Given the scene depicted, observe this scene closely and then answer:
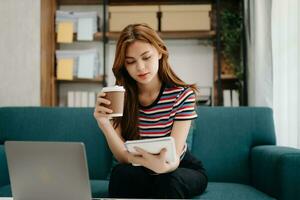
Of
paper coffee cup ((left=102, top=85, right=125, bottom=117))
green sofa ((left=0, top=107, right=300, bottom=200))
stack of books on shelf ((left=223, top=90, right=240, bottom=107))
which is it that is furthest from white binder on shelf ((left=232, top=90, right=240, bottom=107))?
paper coffee cup ((left=102, top=85, right=125, bottom=117))

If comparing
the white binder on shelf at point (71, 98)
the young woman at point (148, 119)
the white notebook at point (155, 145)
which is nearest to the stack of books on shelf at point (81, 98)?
the white binder on shelf at point (71, 98)

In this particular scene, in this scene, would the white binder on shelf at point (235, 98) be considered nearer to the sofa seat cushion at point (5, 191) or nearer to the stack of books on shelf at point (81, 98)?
the stack of books on shelf at point (81, 98)

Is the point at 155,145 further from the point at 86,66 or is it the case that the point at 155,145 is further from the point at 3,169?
the point at 86,66

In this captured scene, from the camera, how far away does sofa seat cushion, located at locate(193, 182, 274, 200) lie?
1604mm

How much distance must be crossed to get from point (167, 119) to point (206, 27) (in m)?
2.00

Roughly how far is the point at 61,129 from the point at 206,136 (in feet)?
2.71

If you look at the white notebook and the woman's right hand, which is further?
the woman's right hand

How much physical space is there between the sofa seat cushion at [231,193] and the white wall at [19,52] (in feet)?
5.48

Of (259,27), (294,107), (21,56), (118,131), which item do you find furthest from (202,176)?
(21,56)

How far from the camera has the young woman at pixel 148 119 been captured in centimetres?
133

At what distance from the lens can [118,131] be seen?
1.62 m

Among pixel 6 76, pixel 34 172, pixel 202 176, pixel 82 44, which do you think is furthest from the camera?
pixel 82 44

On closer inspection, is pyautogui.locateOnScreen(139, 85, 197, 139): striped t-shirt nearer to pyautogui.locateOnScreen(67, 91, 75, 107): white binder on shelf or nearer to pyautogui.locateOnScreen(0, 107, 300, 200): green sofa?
pyautogui.locateOnScreen(0, 107, 300, 200): green sofa

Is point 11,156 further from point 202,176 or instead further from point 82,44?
point 82,44
